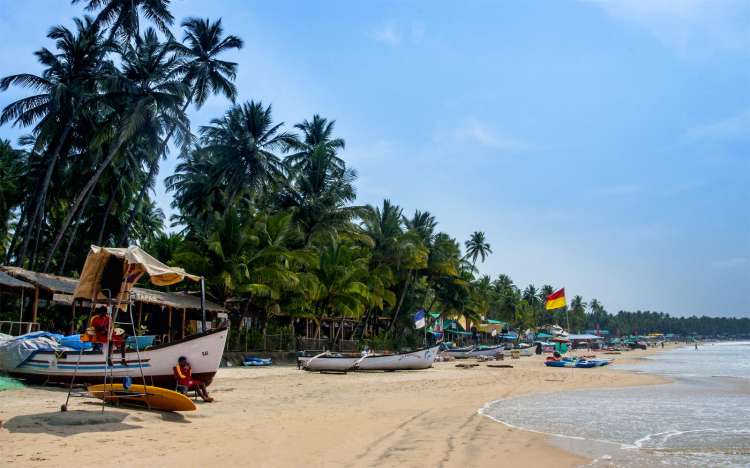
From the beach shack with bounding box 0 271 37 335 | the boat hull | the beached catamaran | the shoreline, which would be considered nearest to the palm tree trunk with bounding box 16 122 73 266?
the beach shack with bounding box 0 271 37 335

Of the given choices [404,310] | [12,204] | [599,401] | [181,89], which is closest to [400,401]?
[599,401]

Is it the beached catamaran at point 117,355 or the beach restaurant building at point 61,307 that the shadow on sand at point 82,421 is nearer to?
the beached catamaran at point 117,355

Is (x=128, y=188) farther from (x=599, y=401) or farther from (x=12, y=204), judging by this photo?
(x=599, y=401)

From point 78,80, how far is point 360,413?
78.5ft

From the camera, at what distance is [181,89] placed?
93.2ft

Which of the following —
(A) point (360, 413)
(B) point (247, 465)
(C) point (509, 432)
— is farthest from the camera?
(A) point (360, 413)

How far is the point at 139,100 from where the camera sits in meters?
26.8

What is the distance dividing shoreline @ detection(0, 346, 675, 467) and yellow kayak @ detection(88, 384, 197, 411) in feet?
0.66

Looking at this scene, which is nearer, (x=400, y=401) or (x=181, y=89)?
(x=400, y=401)

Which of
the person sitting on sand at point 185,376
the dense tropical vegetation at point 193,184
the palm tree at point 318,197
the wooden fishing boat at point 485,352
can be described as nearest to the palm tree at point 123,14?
the dense tropical vegetation at point 193,184

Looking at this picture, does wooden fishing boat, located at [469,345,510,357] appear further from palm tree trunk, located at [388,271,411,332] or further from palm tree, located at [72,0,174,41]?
palm tree, located at [72,0,174,41]

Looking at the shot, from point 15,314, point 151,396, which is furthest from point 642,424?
point 15,314

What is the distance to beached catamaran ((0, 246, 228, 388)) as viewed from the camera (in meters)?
9.46

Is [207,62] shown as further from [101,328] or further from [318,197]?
[101,328]
